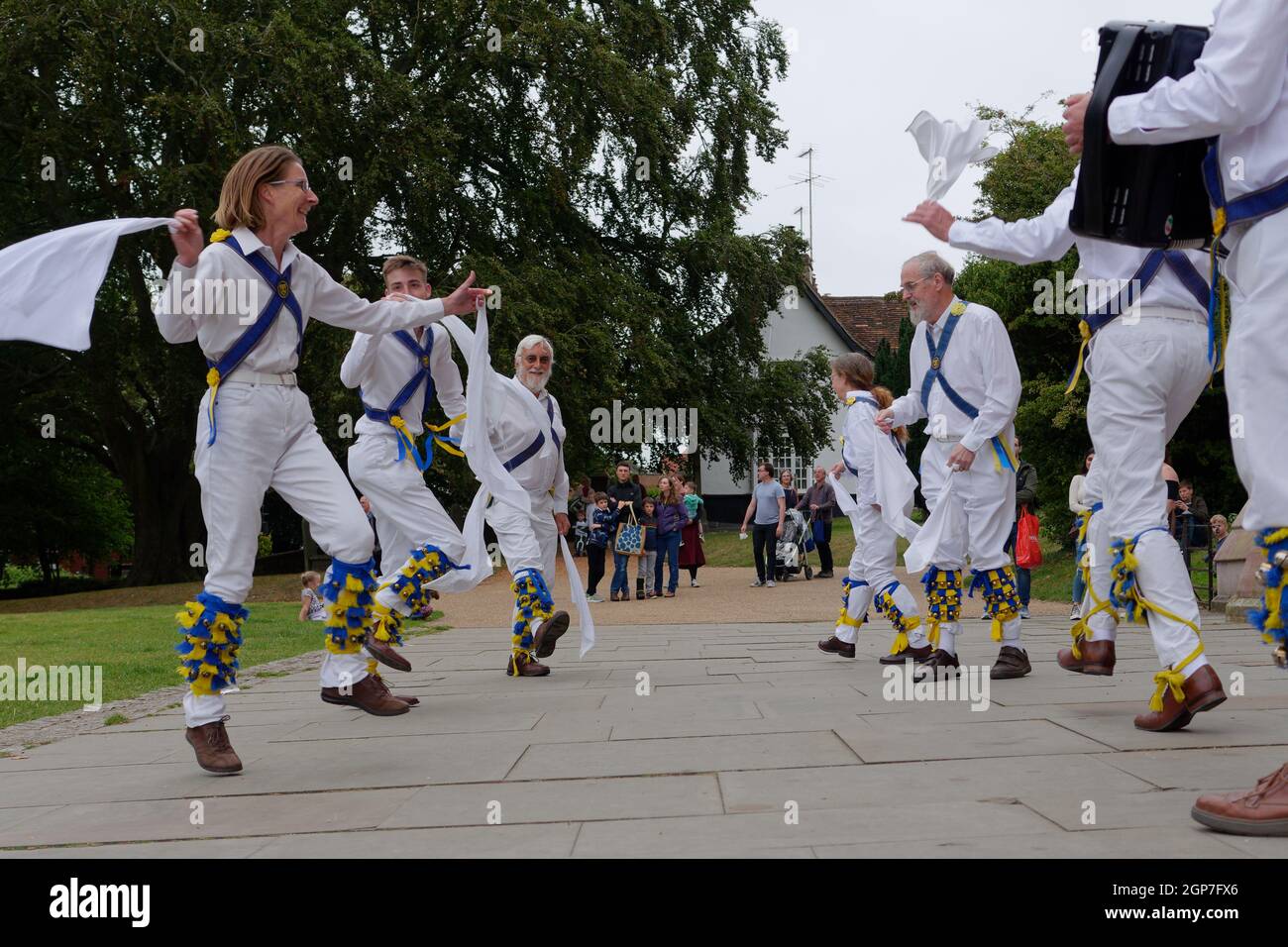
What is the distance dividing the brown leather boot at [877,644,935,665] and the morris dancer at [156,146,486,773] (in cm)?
371

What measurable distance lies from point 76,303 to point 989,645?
683cm

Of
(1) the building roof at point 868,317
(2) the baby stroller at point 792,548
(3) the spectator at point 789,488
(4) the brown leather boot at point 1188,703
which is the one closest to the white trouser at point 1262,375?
(4) the brown leather boot at point 1188,703

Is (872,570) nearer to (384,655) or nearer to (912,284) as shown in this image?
(912,284)

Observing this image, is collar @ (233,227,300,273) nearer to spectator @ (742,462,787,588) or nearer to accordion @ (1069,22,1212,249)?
accordion @ (1069,22,1212,249)

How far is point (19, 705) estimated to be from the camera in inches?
280

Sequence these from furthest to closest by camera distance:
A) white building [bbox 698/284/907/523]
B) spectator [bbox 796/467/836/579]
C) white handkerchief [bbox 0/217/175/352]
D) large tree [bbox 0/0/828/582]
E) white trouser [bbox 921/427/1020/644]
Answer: white building [bbox 698/284/907/523] → spectator [bbox 796/467/836/579] → large tree [bbox 0/0/828/582] → white trouser [bbox 921/427/1020/644] → white handkerchief [bbox 0/217/175/352]

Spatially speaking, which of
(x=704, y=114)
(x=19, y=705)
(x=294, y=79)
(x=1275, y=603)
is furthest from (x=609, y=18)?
(x=1275, y=603)

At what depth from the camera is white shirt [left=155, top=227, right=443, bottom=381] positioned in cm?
494

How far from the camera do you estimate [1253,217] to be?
3.51 m

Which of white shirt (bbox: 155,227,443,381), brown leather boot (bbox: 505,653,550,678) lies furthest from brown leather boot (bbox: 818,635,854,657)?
white shirt (bbox: 155,227,443,381)

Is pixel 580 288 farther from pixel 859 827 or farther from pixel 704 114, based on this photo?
pixel 859 827

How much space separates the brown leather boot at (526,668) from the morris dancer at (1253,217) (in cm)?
522

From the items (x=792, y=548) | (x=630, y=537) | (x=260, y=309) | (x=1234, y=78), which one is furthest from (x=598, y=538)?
(x=1234, y=78)

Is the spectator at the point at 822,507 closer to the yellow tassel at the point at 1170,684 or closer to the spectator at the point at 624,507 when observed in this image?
the spectator at the point at 624,507
